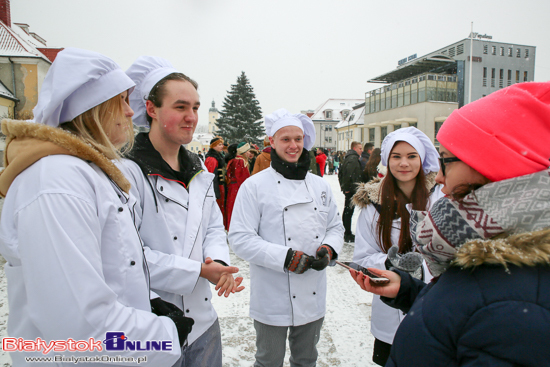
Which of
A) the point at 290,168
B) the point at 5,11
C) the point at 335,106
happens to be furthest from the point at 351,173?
the point at 335,106

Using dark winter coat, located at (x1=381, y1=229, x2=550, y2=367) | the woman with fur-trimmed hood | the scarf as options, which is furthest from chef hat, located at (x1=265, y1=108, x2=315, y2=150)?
dark winter coat, located at (x1=381, y1=229, x2=550, y2=367)

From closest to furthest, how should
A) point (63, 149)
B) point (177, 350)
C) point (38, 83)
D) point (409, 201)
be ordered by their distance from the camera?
point (63, 149)
point (177, 350)
point (409, 201)
point (38, 83)

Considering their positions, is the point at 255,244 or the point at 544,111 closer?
the point at 544,111

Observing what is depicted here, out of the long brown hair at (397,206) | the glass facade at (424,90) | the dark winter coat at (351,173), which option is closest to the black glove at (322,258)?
the long brown hair at (397,206)

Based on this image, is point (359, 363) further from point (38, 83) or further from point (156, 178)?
point (38, 83)

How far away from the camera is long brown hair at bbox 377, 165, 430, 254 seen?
2.36 meters

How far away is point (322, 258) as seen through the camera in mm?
2242

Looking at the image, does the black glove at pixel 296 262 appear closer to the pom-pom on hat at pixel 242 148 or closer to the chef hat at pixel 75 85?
the chef hat at pixel 75 85

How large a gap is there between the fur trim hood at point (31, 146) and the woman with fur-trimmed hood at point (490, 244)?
1.23 meters

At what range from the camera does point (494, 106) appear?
102 cm

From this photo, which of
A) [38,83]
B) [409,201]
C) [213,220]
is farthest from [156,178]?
[38,83]

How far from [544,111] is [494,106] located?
128mm

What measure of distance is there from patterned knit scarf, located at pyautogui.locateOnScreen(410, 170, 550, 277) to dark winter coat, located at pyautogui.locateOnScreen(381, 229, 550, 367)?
3 centimetres

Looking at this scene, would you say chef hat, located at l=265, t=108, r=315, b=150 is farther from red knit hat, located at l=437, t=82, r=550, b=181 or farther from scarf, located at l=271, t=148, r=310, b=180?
red knit hat, located at l=437, t=82, r=550, b=181
